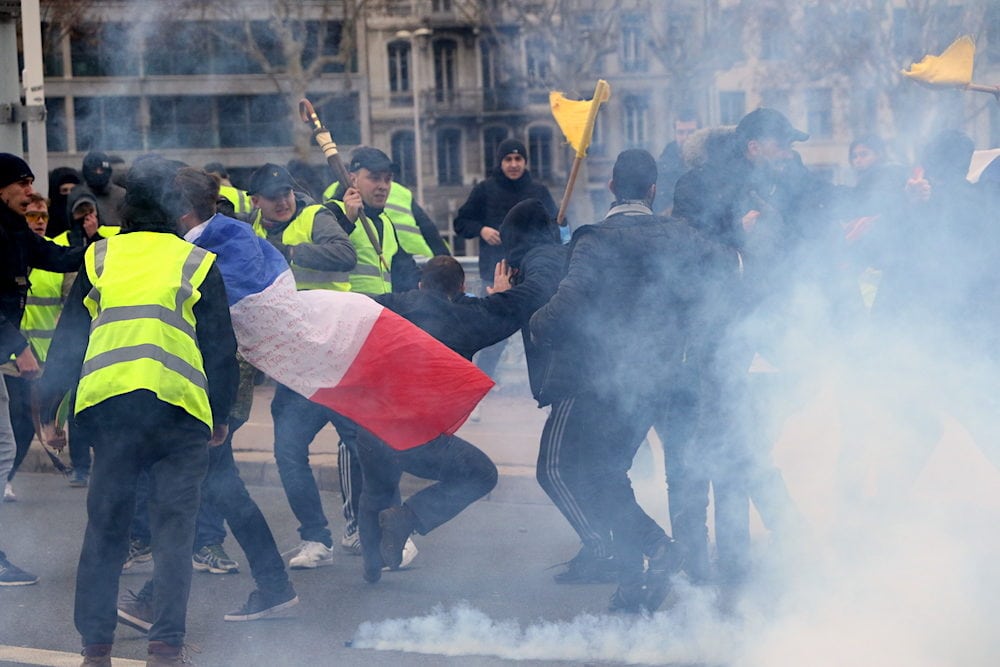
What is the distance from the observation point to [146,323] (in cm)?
400

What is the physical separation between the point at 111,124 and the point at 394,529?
3876 mm

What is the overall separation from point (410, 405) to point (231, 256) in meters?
0.82

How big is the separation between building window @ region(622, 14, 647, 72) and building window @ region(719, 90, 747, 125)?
0.75 metres

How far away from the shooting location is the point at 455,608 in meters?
4.94

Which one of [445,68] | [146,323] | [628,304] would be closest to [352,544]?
[628,304]

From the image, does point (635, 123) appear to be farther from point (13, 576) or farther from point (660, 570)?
point (13, 576)

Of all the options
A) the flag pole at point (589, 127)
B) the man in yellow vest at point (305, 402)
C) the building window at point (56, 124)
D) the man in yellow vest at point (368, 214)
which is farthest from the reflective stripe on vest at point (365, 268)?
the building window at point (56, 124)

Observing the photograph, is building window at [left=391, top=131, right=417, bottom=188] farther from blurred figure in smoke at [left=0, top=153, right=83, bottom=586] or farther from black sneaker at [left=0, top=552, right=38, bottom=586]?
black sneaker at [left=0, top=552, right=38, bottom=586]

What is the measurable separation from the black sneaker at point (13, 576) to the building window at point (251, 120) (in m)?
3.21

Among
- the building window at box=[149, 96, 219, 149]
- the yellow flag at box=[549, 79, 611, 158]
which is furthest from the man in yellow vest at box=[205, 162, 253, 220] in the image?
the yellow flag at box=[549, 79, 611, 158]

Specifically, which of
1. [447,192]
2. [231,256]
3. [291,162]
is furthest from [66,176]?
[231,256]

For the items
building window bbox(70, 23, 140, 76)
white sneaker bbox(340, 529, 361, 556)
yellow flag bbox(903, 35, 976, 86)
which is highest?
building window bbox(70, 23, 140, 76)

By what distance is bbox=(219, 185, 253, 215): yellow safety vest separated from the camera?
7168 mm

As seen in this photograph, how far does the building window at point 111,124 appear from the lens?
7.53m
